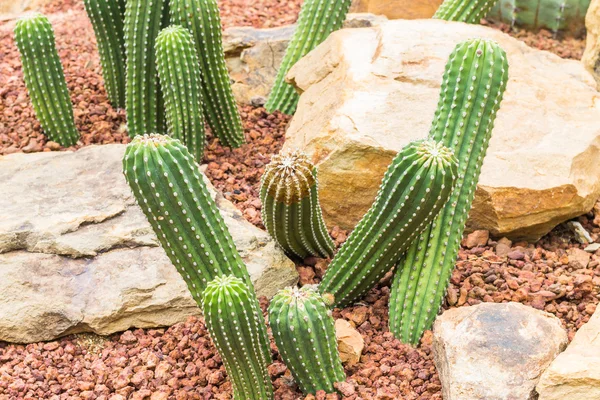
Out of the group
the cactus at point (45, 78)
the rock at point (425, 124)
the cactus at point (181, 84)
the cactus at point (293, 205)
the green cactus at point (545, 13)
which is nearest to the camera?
the cactus at point (293, 205)

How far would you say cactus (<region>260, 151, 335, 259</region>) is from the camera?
3848mm

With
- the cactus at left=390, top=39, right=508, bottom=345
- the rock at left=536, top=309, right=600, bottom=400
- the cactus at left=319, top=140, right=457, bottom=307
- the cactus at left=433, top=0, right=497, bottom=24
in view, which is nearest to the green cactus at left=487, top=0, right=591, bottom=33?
the cactus at left=433, top=0, right=497, bottom=24

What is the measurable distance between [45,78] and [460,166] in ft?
9.19

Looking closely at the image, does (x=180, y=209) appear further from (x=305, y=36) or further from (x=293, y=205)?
(x=305, y=36)

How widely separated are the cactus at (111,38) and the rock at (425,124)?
115cm

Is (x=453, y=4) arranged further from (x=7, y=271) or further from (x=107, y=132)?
(x=7, y=271)

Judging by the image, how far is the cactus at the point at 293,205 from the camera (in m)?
3.85

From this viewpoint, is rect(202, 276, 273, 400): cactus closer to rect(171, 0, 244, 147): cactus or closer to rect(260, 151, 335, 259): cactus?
rect(260, 151, 335, 259): cactus

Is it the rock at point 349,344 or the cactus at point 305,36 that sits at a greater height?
the cactus at point 305,36

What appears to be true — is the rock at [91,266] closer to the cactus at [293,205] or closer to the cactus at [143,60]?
the cactus at [293,205]

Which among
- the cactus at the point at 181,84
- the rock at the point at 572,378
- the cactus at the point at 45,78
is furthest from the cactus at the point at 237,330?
the cactus at the point at 45,78

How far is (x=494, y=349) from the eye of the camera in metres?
3.45

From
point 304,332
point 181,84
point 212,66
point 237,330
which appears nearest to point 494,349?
point 304,332

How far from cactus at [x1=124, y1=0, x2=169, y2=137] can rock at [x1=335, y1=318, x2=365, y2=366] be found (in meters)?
2.11
